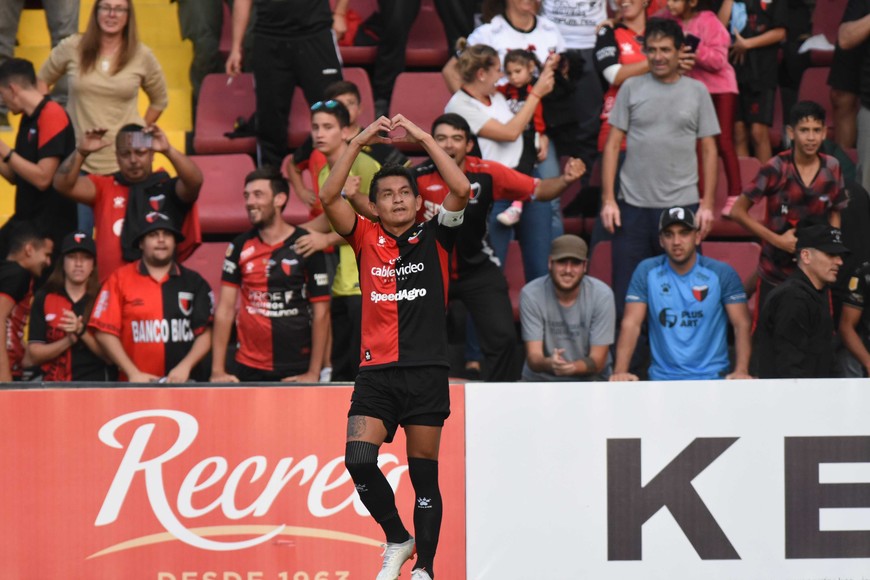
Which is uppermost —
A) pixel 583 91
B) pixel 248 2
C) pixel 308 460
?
pixel 248 2

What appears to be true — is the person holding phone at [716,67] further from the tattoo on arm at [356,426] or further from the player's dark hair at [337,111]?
the tattoo on arm at [356,426]

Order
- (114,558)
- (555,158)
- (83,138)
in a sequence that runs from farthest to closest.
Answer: (555,158) → (83,138) → (114,558)

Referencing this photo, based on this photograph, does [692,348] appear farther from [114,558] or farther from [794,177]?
[114,558]

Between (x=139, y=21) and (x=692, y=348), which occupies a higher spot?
(x=139, y=21)

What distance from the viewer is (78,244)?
8.75 meters

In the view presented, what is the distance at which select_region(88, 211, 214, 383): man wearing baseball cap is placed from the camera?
859cm

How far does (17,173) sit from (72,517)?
2.91 meters

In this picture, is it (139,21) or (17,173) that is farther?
(139,21)

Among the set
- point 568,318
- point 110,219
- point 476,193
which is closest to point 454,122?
point 476,193

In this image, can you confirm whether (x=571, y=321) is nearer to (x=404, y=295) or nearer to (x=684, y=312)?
(x=684, y=312)

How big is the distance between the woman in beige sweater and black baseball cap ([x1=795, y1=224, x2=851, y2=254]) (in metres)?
4.85

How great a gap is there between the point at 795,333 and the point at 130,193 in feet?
15.2

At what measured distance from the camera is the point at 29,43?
1221cm

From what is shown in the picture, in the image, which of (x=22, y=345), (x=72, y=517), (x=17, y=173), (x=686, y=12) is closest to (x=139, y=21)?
(x=17, y=173)
